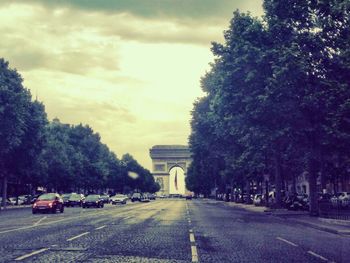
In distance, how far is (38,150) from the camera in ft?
176

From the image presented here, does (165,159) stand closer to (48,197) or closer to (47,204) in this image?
(48,197)

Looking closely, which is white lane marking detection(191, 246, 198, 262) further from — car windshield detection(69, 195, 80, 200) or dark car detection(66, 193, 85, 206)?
car windshield detection(69, 195, 80, 200)

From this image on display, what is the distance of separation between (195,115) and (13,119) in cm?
2471

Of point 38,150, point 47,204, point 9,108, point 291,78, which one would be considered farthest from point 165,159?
point 291,78

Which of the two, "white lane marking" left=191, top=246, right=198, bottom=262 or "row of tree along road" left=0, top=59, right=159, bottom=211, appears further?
"row of tree along road" left=0, top=59, right=159, bottom=211

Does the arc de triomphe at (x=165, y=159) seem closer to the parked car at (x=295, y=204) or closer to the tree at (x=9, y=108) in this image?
the tree at (x=9, y=108)

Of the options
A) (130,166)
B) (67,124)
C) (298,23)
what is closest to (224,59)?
(298,23)

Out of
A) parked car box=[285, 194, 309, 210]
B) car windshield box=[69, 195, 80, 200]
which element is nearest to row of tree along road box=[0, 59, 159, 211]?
car windshield box=[69, 195, 80, 200]

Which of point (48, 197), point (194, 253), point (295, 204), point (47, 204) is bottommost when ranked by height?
point (194, 253)

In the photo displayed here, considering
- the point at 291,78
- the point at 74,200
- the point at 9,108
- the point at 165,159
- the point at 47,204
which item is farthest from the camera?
the point at 165,159

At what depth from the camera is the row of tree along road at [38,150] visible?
4467cm

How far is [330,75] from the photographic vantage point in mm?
28172

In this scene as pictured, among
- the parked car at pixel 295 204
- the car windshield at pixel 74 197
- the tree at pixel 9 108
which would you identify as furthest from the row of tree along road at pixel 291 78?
the car windshield at pixel 74 197

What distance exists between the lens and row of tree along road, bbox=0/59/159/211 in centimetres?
4467
